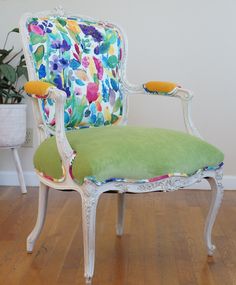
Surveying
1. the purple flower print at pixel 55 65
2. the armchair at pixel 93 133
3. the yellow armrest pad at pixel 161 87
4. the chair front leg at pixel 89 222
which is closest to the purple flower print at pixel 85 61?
the armchair at pixel 93 133

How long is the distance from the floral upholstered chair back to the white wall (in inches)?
27.5

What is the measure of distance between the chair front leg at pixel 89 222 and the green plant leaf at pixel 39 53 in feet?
1.97

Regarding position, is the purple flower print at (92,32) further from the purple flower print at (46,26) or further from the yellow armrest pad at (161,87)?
the yellow armrest pad at (161,87)

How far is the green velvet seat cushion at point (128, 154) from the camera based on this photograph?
4.13 ft

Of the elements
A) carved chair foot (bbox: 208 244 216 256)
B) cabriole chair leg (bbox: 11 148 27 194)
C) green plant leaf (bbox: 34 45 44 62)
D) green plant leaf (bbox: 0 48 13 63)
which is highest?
green plant leaf (bbox: 34 45 44 62)

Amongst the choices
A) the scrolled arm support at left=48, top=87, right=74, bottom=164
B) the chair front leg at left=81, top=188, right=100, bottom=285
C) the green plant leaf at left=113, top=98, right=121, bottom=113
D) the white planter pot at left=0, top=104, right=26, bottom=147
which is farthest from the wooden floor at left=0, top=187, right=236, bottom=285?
the green plant leaf at left=113, top=98, right=121, bottom=113

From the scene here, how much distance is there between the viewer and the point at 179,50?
2.56 m

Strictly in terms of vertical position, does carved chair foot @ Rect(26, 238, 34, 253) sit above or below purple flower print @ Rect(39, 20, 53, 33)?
below

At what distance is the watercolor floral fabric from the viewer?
5.38 ft

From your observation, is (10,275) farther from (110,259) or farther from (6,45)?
(6,45)

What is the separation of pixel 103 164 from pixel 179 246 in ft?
2.19

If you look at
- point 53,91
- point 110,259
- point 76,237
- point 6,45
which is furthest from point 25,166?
point 53,91

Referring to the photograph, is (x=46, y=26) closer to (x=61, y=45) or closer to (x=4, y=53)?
(x=61, y=45)

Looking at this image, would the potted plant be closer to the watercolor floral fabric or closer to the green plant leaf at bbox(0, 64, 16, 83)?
the green plant leaf at bbox(0, 64, 16, 83)
